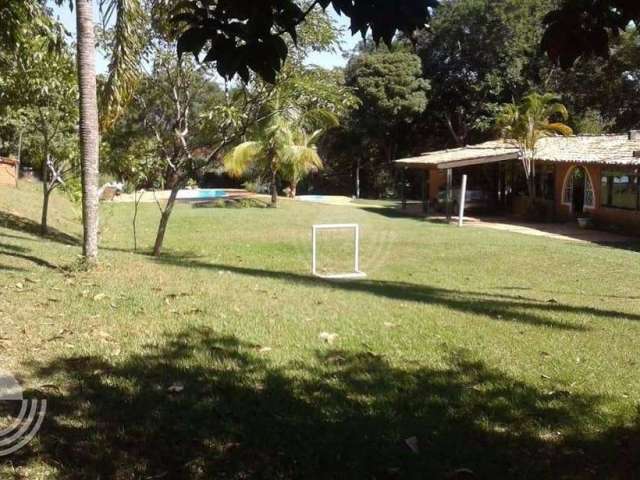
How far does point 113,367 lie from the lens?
4.72 m

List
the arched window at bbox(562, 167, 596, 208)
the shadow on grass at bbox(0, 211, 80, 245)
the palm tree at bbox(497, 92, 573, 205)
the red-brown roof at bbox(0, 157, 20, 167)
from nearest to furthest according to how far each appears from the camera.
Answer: the shadow on grass at bbox(0, 211, 80, 245), the arched window at bbox(562, 167, 596, 208), the palm tree at bbox(497, 92, 573, 205), the red-brown roof at bbox(0, 157, 20, 167)

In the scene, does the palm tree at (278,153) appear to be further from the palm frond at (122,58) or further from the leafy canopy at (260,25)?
the leafy canopy at (260,25)

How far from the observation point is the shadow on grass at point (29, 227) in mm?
16378

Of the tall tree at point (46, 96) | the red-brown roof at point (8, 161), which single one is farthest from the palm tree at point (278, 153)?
the tall tree at point (46, 96)

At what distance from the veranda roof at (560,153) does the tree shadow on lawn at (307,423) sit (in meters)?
19.8

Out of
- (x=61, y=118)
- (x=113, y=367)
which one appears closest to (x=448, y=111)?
(x=61, y=118)

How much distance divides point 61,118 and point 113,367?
13.2m

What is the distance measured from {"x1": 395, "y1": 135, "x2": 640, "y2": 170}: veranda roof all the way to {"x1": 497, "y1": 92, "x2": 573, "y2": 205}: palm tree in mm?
451

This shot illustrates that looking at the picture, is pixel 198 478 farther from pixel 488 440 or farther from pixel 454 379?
pixel 454 379

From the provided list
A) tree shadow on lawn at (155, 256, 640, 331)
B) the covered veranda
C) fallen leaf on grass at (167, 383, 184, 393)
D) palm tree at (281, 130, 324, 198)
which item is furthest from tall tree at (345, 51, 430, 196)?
fallen leaf on grass at (167, 383, 184, 393)

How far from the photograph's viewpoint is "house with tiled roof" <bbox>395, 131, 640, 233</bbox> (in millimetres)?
23938

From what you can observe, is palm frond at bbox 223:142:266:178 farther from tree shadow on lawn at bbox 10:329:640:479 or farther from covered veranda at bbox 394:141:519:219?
tree shadow on lawn at bbox 10:329:640:479

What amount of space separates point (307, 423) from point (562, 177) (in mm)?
26390

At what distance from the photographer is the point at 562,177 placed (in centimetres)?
2820
